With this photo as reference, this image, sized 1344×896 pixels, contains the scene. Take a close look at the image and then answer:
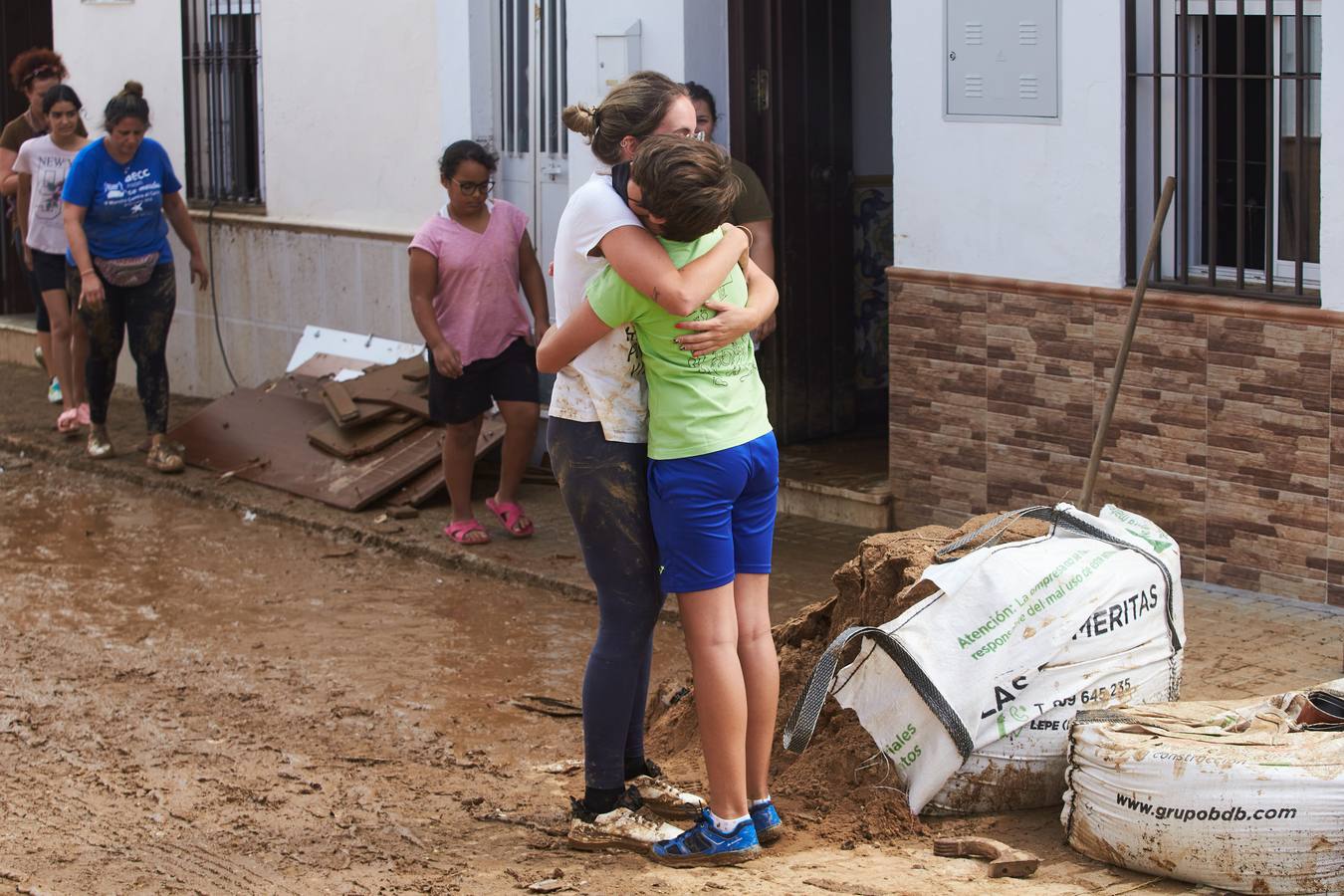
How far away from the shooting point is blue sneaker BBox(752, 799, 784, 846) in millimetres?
4371

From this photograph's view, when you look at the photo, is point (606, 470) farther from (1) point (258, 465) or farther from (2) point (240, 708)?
(1) point (258, 465)

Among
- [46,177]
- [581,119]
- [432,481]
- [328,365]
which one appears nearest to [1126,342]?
[581,119]

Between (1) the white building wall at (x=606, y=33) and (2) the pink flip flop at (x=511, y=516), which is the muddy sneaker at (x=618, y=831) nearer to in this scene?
(2) the pink flip flop at (x=511, y=516)

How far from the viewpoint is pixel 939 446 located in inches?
295

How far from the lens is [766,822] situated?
14.3ft

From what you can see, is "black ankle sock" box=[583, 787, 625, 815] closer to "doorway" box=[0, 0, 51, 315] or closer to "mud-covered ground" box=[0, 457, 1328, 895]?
"mud-covered ground" box=[0, 457, 1328, 895]

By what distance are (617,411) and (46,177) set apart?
22.8 ft

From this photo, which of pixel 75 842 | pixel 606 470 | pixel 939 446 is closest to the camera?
pixel 606 470

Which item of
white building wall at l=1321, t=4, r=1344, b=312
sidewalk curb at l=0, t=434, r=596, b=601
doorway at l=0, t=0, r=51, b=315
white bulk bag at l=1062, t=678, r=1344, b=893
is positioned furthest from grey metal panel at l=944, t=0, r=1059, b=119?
doorway at l=0, t=0, r=51, b=315

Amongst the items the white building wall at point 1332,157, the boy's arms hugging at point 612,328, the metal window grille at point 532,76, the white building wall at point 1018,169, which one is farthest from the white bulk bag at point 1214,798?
the metal window grille at point 532,76

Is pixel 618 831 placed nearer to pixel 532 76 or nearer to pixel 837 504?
pixel 837 504

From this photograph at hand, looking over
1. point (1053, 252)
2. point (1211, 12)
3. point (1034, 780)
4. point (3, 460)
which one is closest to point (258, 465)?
point (3, 460)

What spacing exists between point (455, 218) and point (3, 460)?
3.78 meters

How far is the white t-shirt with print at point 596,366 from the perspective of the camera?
422 cm
